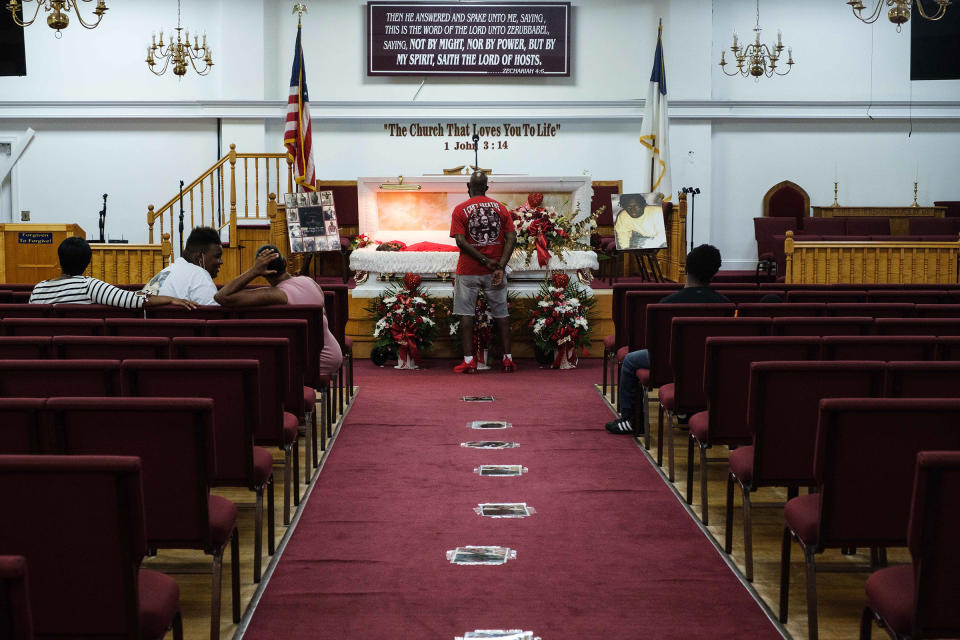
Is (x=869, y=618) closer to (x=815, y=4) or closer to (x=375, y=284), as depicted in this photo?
(x=375, y=284)

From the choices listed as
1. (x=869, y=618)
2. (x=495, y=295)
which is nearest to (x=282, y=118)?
(x=495, y=295)

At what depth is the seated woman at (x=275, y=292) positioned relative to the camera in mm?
5434

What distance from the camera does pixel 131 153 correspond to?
1475 cm

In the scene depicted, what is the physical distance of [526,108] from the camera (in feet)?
48.0

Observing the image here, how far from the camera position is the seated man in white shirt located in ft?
18.9

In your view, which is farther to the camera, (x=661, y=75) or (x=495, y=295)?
(x=661, y=75)

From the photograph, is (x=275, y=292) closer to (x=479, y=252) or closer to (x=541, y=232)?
(x=479, y=252)

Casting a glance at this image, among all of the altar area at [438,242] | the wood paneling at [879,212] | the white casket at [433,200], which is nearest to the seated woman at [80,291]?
the altar area at [438,242]

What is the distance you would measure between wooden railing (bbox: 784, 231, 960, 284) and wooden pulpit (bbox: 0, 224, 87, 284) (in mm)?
7054

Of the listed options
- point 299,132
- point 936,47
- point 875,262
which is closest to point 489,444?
point 875,262

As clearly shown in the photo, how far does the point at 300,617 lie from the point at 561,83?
12387mm

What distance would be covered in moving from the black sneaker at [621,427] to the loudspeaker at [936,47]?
1112cm

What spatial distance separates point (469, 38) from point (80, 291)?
32.8ft

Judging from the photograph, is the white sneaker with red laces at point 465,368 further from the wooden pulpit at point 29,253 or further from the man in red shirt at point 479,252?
the wooden pulpit at point 29,253
